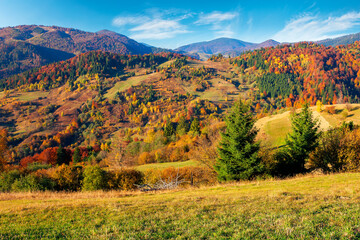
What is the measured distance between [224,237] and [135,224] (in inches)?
173

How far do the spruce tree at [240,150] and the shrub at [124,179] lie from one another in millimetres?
20414

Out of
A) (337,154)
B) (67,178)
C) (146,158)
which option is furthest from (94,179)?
(337,154)

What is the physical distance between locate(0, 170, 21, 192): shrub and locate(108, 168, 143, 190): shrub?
59.7ft

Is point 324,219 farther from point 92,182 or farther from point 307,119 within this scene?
point 92,182

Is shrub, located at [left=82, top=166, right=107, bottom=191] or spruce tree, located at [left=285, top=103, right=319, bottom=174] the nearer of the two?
spruce tree, located at [left=285, top=103, right=319, bottom=174]

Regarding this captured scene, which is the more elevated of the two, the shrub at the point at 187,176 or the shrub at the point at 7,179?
the shrub at the point at 7,179

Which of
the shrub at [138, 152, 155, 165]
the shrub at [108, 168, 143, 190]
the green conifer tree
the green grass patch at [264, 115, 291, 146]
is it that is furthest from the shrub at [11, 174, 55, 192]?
the green conifer tree

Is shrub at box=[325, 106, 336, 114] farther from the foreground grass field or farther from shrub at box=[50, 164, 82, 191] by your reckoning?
shrub at box=[50, 164, 82, 191]

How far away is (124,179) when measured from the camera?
40156 millimetres

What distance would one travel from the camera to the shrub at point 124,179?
38.7 metres

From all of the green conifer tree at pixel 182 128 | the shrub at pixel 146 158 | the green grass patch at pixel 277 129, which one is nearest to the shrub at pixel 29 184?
the shrub at pixel 146 158

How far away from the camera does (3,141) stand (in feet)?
139

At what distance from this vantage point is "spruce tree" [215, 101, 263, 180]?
28.2 meters

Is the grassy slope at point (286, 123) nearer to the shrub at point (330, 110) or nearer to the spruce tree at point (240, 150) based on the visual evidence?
the shrub at point (330, 110)
